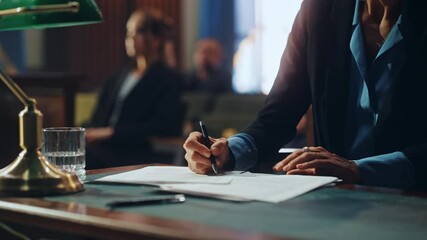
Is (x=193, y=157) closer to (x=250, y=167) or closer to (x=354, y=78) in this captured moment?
(x=250, y=167)

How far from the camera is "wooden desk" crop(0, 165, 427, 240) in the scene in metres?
1.07

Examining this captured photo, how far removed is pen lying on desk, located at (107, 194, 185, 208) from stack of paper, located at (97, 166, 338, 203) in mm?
62

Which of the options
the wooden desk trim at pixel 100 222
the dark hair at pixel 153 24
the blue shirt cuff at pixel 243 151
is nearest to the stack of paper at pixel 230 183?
the blue shirt cuff at pixel 243 151

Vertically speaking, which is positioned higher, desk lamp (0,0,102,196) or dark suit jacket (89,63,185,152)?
desk lamp (0,0,102,196)

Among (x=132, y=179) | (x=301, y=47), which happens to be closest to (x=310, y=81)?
(x=301, y=47)

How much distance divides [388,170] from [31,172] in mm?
758

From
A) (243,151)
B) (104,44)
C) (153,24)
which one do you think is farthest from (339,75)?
(104,44)

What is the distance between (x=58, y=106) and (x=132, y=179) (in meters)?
2.99

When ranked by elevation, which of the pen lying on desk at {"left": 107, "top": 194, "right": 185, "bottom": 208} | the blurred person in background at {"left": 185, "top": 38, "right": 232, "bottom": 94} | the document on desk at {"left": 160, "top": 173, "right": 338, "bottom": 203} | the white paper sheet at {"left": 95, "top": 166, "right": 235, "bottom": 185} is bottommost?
the blurred person in background at {"left": 185, "top": 38, "right": 232, "bottom": 94}

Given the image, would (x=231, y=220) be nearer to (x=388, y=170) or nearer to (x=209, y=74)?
(x=388, y=170)

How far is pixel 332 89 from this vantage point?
189 cm

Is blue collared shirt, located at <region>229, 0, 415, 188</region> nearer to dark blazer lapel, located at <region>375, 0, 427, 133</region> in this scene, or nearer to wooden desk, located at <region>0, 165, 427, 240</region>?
dark blazer lapel, located at <region>375, 0, 427, 133</region>

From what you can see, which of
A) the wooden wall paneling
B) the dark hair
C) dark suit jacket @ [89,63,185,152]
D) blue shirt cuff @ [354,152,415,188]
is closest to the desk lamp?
blue shirt cuff @ [354,152,415,188]

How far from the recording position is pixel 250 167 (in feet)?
6.21
